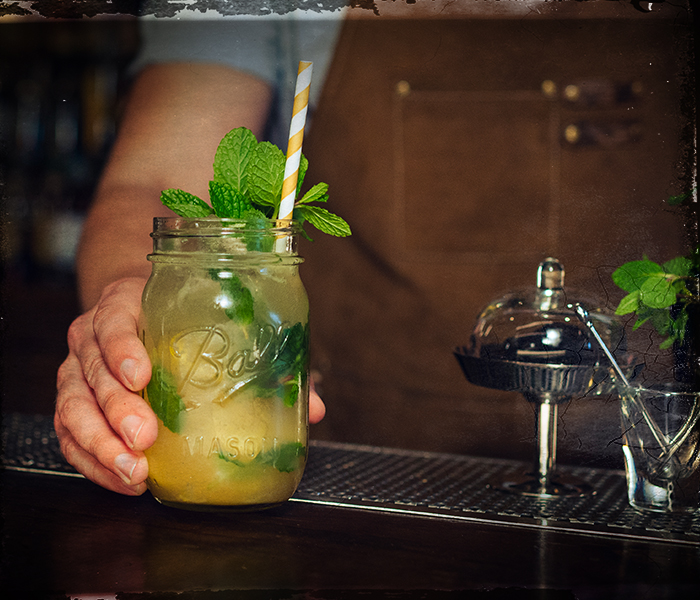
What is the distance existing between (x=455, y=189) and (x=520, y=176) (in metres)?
0.11

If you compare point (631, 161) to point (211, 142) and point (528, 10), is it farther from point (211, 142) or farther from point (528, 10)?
point (211, 142)

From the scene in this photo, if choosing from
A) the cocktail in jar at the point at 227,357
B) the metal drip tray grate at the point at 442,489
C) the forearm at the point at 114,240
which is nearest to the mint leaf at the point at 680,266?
the metal drip tray grate at the point at 442,489

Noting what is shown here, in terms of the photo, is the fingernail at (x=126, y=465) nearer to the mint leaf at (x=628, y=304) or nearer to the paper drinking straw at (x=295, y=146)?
the paper drinking straw at (x=295, y=146)

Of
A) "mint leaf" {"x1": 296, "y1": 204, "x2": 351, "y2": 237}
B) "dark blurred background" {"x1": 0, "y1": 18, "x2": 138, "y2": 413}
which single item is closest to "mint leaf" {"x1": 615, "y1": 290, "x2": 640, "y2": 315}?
"mint leaf" {"x1": 296, "y1": 204, "x2": 351, "y2": 237}

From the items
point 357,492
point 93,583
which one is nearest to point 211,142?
point 357,492

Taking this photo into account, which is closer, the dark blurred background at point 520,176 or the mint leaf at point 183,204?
the mint leaf at point 183,204

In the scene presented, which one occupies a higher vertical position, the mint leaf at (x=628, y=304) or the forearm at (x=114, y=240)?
the forearm at (x=114, y=240)

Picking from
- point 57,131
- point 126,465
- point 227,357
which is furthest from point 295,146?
point 57,131

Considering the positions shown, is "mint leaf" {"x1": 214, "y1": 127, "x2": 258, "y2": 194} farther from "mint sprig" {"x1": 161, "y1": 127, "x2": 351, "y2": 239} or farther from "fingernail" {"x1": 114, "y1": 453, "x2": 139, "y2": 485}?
"fingernail" {"x1": 114, "y1": 453, "x2": 139, "y2": 485}

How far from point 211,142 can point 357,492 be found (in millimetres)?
482

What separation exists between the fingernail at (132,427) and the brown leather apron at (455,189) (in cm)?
38

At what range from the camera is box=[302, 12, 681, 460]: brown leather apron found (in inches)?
32.4

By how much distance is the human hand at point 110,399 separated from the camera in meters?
0.59

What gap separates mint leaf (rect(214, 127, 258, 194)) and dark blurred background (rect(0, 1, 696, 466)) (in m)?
0.33
